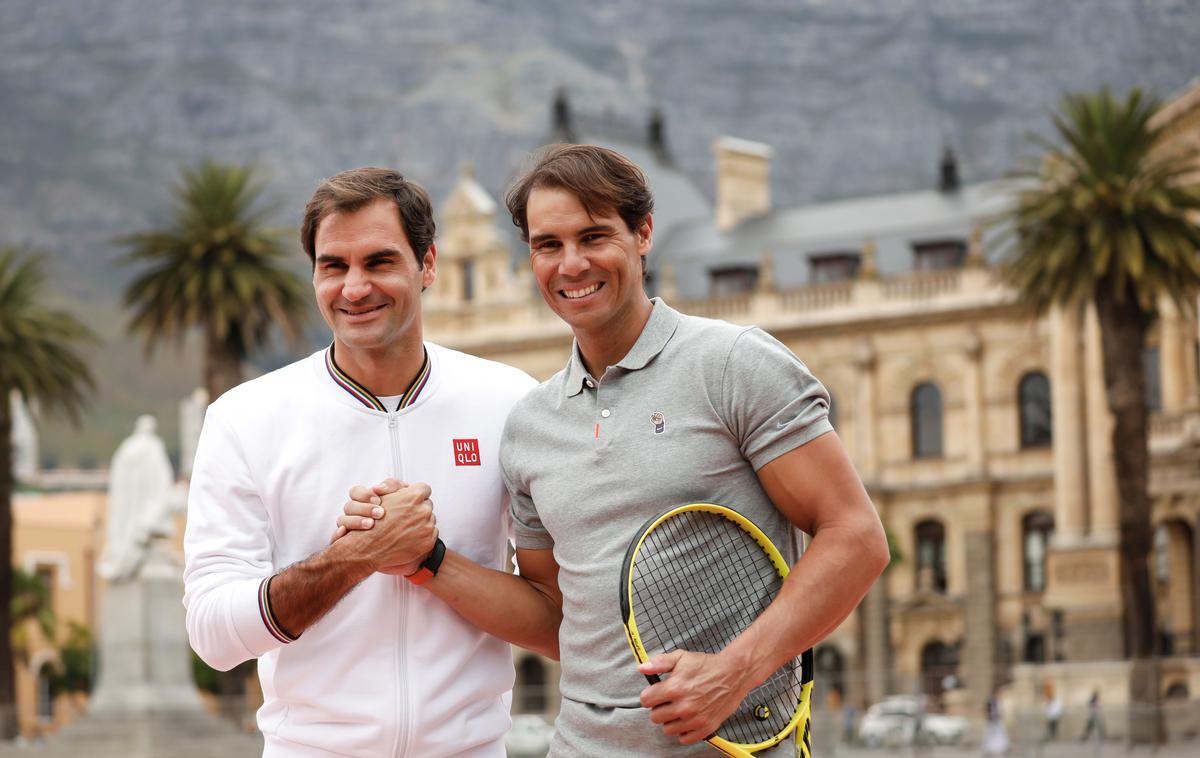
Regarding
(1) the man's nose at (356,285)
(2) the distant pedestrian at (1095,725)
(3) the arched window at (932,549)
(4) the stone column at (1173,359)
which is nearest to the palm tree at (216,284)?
(2) the distant pedestrian at (1095,725)

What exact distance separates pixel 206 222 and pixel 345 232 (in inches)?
1475

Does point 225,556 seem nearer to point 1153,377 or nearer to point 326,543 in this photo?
point 326,543

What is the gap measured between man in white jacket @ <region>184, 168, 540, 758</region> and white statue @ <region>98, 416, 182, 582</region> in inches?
1008

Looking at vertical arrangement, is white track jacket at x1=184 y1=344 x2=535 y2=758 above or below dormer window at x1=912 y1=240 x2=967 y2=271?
below

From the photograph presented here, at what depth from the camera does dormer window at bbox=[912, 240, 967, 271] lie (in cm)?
5844

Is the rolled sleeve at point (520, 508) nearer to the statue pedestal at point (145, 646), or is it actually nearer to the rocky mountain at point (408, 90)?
the statue pedestal at point (145, 646)

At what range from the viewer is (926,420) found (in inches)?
2291

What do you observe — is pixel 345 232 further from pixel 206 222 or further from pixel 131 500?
pixel 206 222

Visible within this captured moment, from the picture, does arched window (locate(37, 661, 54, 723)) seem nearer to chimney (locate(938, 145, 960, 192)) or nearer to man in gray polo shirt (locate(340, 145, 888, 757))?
chimney (locate(938, 145, 960, 192))

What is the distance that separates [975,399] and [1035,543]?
4446 mm

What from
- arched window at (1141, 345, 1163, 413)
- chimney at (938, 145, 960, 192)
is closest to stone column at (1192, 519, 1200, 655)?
arched window at (1141, 345, 1163, 413)

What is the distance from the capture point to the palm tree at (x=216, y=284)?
3953 cm

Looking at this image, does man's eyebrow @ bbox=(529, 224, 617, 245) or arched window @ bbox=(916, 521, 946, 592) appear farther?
arched window @ bbox=(916, 521, 946, 592)

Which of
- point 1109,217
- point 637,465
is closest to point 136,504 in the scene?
point 1109,217
